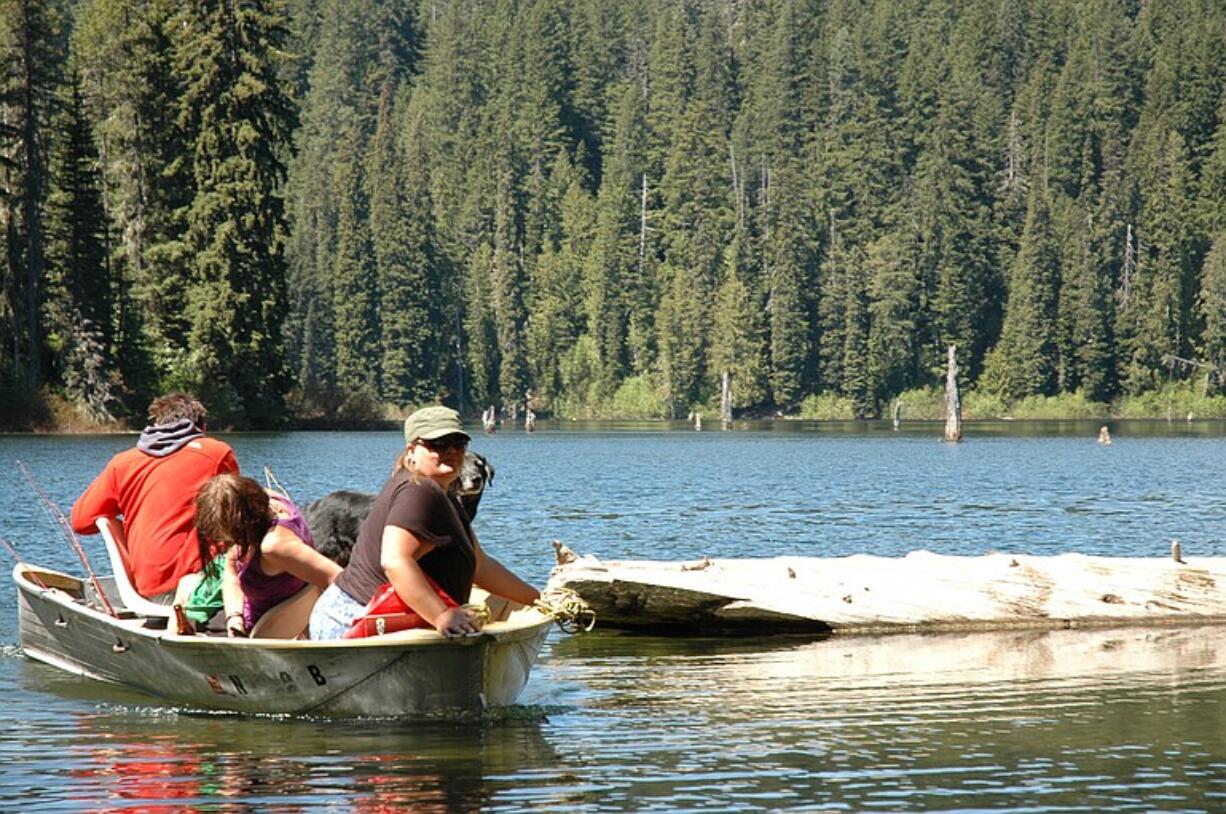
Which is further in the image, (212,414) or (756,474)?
(212,414)

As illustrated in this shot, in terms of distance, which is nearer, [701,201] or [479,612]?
[479,612]

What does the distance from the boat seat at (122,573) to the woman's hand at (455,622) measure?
2.73 metres

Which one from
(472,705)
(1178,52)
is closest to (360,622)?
(472,705)

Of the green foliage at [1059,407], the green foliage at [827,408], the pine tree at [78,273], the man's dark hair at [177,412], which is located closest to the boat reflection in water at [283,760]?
the man's dark hair at [177,412]

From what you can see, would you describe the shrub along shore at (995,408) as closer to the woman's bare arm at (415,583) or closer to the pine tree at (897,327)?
the pine tree at (897,327)

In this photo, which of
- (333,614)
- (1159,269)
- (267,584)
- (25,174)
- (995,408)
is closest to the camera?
(333,614)

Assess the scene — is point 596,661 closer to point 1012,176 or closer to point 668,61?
point 1012,176

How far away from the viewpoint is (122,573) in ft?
46.4

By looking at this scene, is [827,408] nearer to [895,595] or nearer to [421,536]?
[895,595]

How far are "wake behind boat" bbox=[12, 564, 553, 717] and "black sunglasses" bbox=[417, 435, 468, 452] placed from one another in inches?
50.5

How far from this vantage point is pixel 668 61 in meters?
150

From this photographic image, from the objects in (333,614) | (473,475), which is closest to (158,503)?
(333,614)

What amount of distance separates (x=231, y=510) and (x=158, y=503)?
173 centimetres

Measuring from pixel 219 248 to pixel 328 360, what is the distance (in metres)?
49.4
